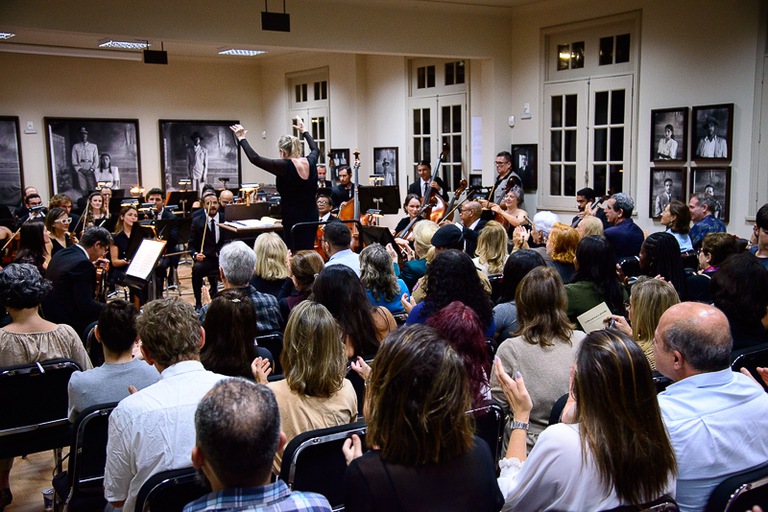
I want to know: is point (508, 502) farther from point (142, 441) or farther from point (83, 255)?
point (83, 255)

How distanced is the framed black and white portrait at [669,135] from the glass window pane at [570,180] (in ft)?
4.43

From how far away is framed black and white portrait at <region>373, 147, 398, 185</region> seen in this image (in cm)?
1268

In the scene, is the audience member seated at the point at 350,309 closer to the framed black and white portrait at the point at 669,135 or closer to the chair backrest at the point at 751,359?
the chair backrest at the point at 751,359

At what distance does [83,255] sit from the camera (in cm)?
478

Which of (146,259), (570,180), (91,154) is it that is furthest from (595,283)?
(91,154)

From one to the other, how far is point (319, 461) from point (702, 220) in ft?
18.8

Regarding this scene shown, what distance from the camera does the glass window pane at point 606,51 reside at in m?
9.25

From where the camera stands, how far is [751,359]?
300cm

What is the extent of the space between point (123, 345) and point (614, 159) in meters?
7.80

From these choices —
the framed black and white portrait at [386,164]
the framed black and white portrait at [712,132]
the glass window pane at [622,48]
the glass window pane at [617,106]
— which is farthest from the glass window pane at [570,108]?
the framed black and white portrait at [386,164]

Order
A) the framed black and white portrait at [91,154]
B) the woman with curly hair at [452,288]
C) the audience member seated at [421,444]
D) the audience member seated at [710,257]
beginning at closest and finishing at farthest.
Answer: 1. the audience member seated at [421,444]
2. the woman with curly hair at [452,288]
3. the audience member seated at [710,257]
4. the framed black and white portrait at [91,154]

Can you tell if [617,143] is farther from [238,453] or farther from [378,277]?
[238,453]

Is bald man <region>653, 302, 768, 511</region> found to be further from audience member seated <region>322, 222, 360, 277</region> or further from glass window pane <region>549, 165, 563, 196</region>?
glass window pane <region>549, 165, 563, 196</region>

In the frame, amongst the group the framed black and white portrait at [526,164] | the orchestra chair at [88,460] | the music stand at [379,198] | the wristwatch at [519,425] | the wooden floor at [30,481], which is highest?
the framed black and white portrait at [526,164]
